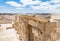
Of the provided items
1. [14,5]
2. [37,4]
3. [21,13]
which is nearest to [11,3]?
[14,5]

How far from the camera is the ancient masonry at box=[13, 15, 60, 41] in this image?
1.24 meters

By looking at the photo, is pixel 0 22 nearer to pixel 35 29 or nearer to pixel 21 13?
pixel 21 13

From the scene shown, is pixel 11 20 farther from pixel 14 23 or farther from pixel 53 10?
pixel 53 10

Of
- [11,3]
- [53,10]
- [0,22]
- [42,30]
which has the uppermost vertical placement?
[11,3]

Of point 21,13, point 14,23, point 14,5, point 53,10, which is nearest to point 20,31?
point 14,23

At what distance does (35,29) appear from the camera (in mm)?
1276

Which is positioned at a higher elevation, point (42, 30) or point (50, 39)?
point (42, 30)

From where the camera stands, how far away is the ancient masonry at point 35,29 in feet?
4.06

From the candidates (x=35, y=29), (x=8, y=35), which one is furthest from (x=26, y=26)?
(x=8, y=35)

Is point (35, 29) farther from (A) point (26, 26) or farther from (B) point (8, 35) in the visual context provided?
(B) point (8, 35)

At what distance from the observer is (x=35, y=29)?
1.28 meters

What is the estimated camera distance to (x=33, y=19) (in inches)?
50.1

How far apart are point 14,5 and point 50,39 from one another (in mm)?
597

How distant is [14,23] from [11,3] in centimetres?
25
